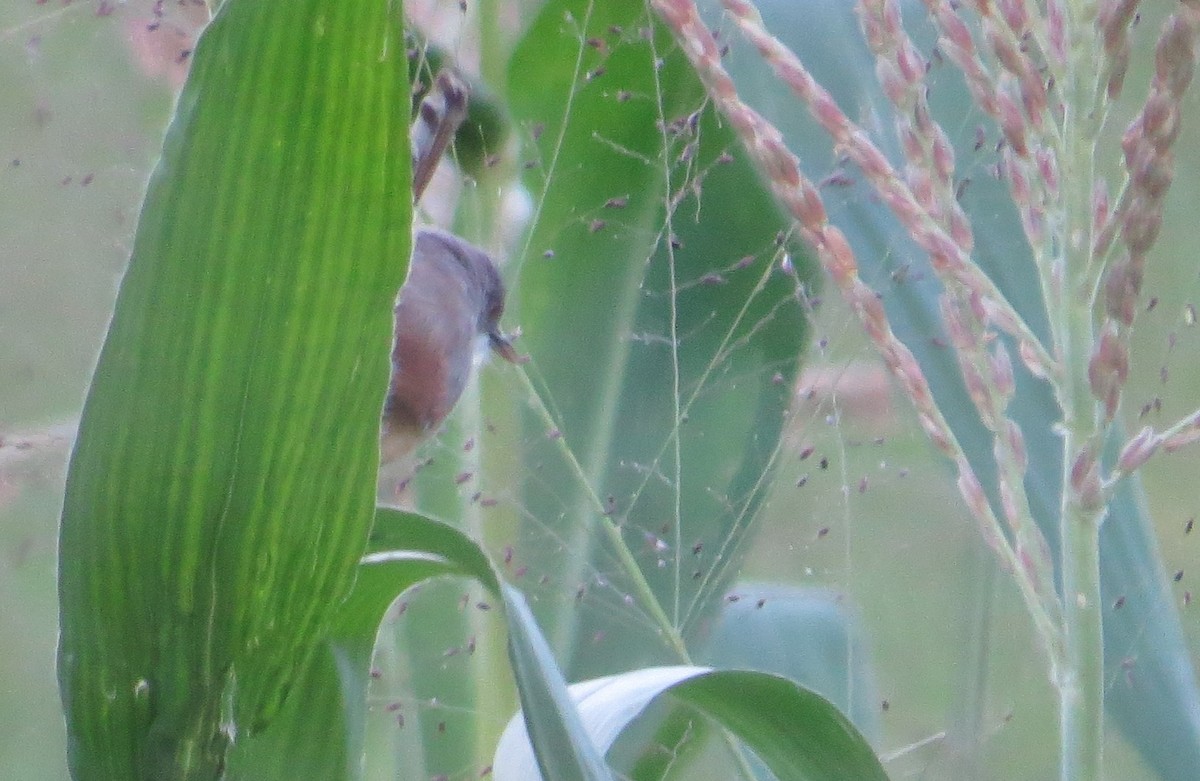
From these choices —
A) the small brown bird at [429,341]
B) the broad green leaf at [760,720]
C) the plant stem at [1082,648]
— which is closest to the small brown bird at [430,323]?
the small brown bird at [429,341]

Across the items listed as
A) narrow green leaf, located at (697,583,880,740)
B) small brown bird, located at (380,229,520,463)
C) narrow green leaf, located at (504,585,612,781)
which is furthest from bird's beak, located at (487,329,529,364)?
narrow green leaf, located at (697,583,880,740)

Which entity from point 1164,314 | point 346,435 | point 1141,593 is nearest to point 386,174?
point 346,435

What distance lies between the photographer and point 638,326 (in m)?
0.60

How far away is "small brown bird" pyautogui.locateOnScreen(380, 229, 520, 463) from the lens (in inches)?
13.4

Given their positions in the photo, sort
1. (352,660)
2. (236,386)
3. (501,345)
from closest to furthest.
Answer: (236,386), (352,660), (501,345)

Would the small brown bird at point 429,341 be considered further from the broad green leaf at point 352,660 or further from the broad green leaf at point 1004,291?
the broad green leaf at point 1004,291

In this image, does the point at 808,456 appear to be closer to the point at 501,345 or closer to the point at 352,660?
the point at 501,345

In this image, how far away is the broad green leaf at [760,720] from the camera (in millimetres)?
342

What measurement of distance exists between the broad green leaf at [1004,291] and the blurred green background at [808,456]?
2 cm

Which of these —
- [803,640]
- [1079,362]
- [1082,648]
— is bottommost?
[803,640]

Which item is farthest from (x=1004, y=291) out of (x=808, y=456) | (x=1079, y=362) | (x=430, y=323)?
(x=430, y=323)

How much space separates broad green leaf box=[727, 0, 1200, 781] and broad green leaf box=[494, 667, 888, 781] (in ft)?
0.88

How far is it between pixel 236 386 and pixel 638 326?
393 millimetres

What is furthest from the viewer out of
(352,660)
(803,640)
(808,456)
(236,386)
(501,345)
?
(803,640)
